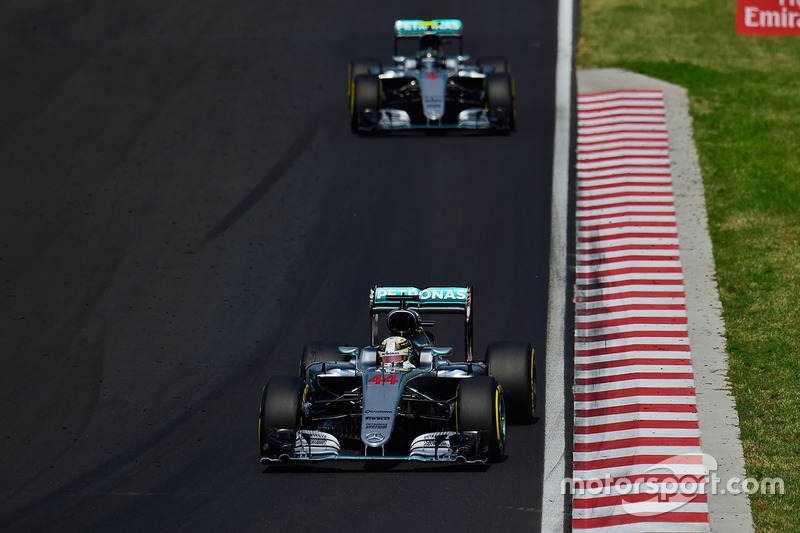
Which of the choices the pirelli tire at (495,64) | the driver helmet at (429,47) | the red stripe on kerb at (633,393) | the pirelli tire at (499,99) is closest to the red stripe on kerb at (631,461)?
the red stripe on kerb at (633,393)

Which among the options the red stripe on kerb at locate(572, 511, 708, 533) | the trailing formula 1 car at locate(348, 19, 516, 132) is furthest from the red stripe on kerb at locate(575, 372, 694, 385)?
the trailing formula 1 car at locate(348, 19, 516, 132)

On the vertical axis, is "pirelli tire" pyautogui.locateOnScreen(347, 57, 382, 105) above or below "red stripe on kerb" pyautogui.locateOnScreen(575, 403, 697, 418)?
above

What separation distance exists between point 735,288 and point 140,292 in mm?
9312

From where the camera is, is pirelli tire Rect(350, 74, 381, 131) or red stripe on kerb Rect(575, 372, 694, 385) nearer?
red stripe on kerb Rect(575, 372, 694, 385)

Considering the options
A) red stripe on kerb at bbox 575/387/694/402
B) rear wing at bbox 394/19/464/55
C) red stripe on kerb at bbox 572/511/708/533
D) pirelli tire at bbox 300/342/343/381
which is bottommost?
red stripe on kerb at bbox 572/511/708/533

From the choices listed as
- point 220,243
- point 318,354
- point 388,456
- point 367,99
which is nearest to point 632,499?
point 388,456

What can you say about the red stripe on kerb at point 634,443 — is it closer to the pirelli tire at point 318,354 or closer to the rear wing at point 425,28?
the pirelli tire at point 318,354

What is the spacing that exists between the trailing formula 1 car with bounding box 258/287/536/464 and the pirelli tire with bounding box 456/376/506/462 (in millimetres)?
11

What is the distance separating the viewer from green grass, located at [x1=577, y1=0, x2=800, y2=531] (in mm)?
17203

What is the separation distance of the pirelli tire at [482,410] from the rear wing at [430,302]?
159 cm

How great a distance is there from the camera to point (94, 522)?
50.0ft

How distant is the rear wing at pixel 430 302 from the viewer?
1741 centimetres

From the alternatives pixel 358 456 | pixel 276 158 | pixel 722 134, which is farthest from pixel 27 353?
pixel 722 134

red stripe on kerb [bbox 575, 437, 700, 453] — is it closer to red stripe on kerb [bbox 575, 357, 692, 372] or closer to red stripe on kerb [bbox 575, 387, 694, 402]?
red stripe on kerb [bbox 575, 387, 694, 402]
